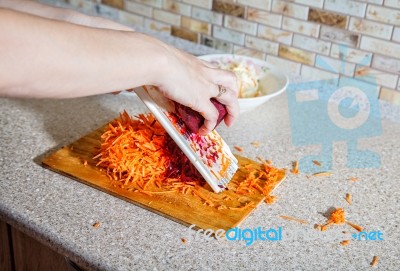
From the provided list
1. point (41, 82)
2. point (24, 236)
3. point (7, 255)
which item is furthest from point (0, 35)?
point (7, 255)

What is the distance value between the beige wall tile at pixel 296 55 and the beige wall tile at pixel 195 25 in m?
0.26

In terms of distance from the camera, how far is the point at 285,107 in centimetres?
149

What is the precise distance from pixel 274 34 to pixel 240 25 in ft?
0.39

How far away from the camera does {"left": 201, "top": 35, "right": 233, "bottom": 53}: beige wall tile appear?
1681mm

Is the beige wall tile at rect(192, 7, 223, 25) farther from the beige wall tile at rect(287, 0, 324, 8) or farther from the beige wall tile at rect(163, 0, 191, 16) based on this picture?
the beige wall tile at rect(287, 0, 324, 8)

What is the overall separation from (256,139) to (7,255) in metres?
0.61

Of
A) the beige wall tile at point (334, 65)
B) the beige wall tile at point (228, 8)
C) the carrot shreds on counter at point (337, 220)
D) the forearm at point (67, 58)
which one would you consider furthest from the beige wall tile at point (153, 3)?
Answer: the carrot shreds on counter at point (337, 220)

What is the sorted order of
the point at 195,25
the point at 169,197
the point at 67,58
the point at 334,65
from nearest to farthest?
1. the point at 67,58
2. the point at 169,197
3. the point at 334,65
4. the point at 195,25

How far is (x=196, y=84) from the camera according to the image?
0.97 m

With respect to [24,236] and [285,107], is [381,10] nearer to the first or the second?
[285,107]

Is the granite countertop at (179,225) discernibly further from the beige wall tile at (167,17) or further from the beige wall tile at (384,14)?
the beige wall tile at (167,17)

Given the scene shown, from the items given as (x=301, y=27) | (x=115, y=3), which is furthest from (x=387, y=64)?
(x=115, y=3)

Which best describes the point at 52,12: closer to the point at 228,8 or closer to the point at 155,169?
the point at 155,169

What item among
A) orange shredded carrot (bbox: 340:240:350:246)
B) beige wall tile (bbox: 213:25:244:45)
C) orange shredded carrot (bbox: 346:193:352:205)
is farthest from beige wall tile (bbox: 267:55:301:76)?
orange shredded carrot (bbox: 340:240:350:246)
